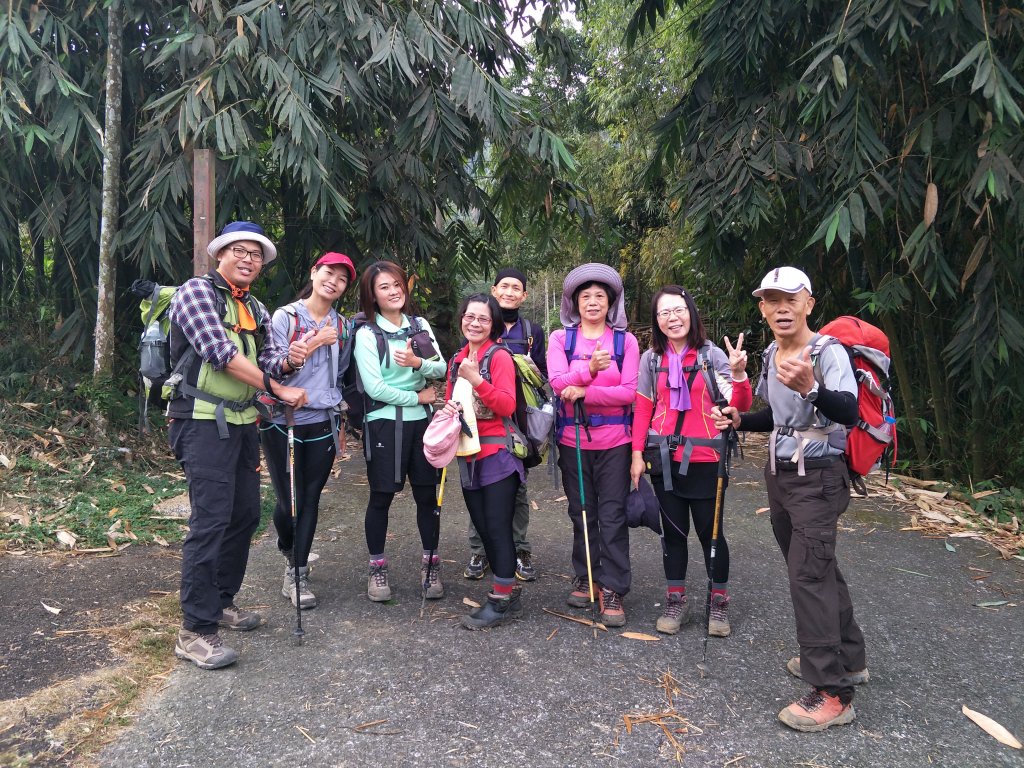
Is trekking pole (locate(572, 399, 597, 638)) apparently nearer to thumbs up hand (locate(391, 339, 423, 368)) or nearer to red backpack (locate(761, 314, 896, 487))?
thumbs up hand (locate(391, 339, 423, 368))

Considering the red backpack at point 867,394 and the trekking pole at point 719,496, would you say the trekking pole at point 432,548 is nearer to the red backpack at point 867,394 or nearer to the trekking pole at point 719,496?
the trekking pole at point 719,496

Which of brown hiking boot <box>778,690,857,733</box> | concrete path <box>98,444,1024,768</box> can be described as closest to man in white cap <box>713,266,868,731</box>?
brown hiking boot <box>778,690,857,733</box>

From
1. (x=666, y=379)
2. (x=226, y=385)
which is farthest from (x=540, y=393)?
(x=226, y=385)

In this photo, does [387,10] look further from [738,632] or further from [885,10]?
[738,632]

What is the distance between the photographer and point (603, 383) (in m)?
3.47

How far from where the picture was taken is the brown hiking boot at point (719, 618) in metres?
3.36

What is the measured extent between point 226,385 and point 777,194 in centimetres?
392

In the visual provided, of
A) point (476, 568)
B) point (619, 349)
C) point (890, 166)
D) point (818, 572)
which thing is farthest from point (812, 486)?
point (890, 166)

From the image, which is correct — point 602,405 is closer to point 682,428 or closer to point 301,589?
point 682,428

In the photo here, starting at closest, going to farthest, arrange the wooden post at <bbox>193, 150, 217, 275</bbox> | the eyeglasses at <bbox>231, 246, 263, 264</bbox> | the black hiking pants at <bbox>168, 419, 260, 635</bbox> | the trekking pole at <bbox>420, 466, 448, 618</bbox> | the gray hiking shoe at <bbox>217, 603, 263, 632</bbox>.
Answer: the black hiking pants at <bbox>168, 419, 260, 635</bbox>
the eyeglasses at <bbox>231, 246, 263, 264</bbox>
the gray hiking shoe at <bbox>217, 603, 263, 632</bbox>
the trekking pole at <bbox>420, 466, 448, 618</bbox>
the wooden post at <bbox>193, 150, 217, 275</bbox>

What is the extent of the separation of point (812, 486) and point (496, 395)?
1.36 meters

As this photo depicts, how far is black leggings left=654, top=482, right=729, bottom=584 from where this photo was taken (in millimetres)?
3383

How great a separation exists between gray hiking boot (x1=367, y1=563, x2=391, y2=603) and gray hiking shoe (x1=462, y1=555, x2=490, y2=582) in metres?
0.51

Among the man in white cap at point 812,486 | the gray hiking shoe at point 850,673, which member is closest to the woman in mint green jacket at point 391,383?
the man in white cap at point 812,486
